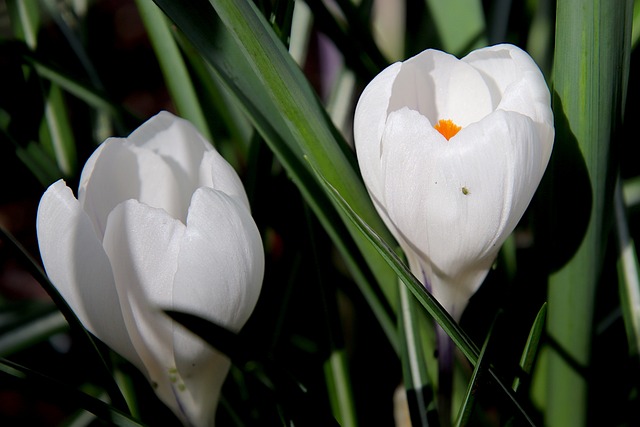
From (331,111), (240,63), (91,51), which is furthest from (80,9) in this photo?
(240,63)

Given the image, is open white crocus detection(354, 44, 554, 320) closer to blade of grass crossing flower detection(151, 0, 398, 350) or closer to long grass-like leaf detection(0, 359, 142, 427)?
blade of grass crossing flower detection(151, 0, 398, 350)

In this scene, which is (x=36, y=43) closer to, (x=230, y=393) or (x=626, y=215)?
(x=230, y=393)

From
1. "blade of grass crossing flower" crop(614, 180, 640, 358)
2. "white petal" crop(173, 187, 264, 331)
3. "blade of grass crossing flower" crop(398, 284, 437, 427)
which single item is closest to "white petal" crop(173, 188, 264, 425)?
"white petal" crop(173, 187, 264, 331)

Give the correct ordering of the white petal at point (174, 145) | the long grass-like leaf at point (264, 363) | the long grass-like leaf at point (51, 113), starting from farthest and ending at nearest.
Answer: the long grass-like leaf at point (51, 113) < the white petal at point (174, 145) < the long grass-like leaf at point (264, 363)

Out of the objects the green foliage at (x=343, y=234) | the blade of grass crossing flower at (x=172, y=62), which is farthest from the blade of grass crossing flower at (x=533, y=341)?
the blade of grass crossing flower at (x=172, y=62)

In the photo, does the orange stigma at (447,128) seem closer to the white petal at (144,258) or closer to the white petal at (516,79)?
the white petal at (516,79)
